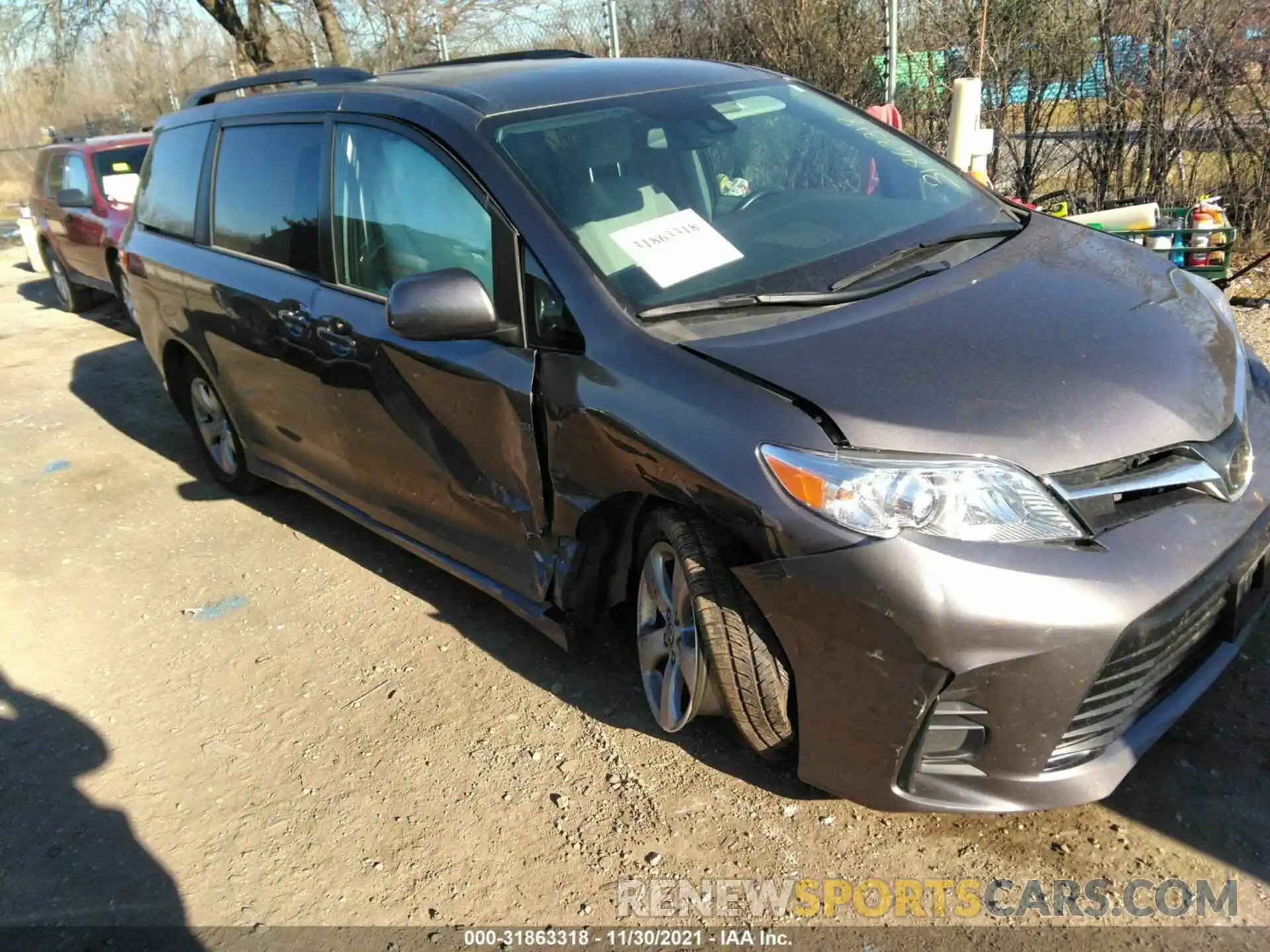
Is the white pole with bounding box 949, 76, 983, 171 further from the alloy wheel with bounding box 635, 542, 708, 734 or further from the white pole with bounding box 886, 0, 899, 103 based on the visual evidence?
the alloy wheel with bounding box 635, 542, 708, 734

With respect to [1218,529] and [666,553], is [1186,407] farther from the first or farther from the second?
[666,553]

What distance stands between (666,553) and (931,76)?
23.7 feet

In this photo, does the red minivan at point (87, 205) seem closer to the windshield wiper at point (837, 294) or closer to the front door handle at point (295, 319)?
the front door handle at point (295, 319)

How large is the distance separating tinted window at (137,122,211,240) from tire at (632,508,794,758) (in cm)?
337

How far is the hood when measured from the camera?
2.17m

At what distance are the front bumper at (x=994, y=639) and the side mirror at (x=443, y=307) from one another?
3.56ft

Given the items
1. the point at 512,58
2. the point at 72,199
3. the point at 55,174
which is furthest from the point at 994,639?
the point at 55,174

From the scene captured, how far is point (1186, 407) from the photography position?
2322 mm

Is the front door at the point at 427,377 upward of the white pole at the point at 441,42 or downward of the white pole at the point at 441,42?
downward

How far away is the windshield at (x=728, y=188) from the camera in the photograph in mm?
2814

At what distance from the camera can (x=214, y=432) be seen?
520 cm

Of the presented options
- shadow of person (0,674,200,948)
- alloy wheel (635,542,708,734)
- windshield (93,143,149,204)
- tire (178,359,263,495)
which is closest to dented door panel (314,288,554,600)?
alloy wheel (635,542,708,734)

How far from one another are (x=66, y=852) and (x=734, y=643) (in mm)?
2088

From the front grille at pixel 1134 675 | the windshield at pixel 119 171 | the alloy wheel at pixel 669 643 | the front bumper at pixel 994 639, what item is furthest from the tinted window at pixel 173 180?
the windshield at pixel 119 171
